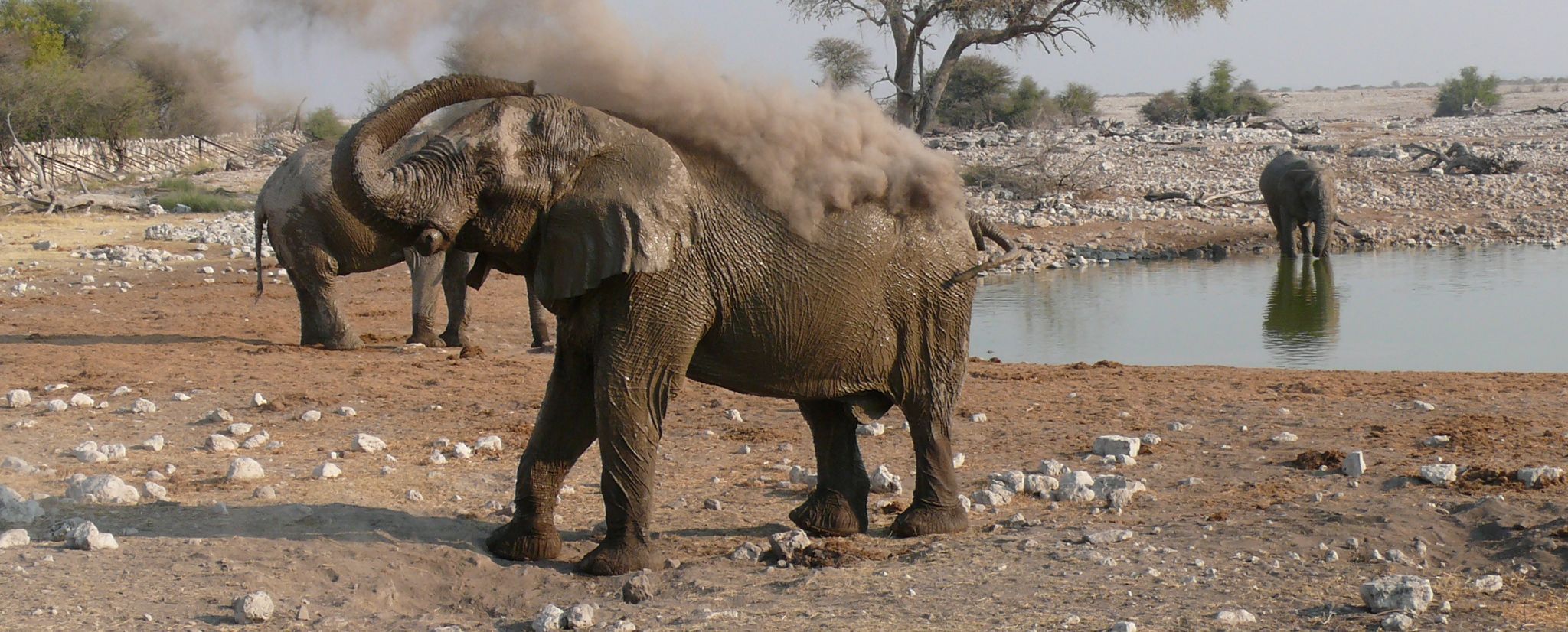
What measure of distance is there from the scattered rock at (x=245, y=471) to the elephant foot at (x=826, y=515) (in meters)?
2.68

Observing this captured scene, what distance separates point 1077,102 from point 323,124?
2726 centimetres

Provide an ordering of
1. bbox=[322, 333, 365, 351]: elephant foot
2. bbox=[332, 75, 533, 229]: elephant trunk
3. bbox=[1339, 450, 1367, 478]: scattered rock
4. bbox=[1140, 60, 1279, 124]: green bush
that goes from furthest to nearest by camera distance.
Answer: bbox=[1140, 60, 1279, 124]: green bush → bbox=[322, 333, 365, 351]: elephant foot → bbox=[1339, 450, 1367, 478]: scattered rock → bbox=[332, 75, 533, 229]: elephant trunk

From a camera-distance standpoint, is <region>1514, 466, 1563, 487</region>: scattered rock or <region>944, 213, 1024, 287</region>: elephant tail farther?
<region>1514, 466, 1563, 487</region>: scattered rock

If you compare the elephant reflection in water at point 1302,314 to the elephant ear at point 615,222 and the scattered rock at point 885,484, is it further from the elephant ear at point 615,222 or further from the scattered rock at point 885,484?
the elephant ear at point 615,222

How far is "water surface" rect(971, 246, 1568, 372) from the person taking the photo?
45.7 feet

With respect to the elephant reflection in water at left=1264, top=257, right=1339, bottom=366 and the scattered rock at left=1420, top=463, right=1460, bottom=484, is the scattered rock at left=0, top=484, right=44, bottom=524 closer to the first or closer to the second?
the scattered rock at left=1420, top=463, right=1460, bottom=484

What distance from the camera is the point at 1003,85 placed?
52.1 metres

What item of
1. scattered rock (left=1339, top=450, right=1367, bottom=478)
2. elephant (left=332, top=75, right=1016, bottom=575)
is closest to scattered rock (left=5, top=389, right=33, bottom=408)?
elephant (left=332, top=75, right=1016, bottom=575)

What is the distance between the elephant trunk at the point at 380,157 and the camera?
5426 mm

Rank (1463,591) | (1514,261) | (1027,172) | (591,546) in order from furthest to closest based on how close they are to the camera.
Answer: (1027,172) < (1514,261) < (591,546) < (1463,591)

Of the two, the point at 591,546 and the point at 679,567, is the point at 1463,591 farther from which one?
the point at 591,546

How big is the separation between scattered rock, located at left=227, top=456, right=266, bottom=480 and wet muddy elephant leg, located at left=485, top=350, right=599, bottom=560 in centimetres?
173

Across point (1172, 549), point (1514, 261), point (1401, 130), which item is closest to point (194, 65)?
point (1401, 130)

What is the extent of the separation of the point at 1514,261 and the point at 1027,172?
31.2 ft
